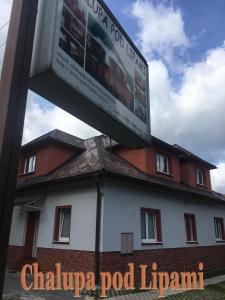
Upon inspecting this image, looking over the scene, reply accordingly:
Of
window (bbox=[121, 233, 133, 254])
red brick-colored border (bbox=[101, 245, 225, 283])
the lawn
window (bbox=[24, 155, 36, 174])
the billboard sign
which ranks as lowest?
the lawn

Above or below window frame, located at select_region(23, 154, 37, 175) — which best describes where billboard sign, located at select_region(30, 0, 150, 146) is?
below

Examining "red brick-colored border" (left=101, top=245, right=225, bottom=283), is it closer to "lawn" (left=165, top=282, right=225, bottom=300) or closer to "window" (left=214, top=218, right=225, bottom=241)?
"window" (left=214, top=218, right=225, bottom=241)

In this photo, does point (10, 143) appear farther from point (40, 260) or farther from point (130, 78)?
point (40, 260)

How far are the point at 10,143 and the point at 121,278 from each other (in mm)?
8561

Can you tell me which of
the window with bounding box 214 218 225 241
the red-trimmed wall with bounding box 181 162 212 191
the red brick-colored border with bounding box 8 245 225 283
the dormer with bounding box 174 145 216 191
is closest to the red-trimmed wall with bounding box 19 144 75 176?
the red brick-colored border with bounding box 8 245 225 283

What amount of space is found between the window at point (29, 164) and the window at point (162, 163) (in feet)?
21.0

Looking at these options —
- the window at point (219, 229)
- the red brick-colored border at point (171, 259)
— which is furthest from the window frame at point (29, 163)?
the window at point (219, 229)

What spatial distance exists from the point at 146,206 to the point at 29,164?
268 inches

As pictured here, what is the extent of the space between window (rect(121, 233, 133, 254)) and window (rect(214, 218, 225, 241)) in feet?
28.7

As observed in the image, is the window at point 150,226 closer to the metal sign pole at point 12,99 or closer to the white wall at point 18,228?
the white wall at point 18,228

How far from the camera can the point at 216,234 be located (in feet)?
55.5

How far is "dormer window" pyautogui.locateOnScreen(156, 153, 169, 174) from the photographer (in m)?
14.6

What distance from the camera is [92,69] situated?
394 centimetres

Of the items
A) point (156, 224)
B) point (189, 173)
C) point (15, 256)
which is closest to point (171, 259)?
point (156, 224)
